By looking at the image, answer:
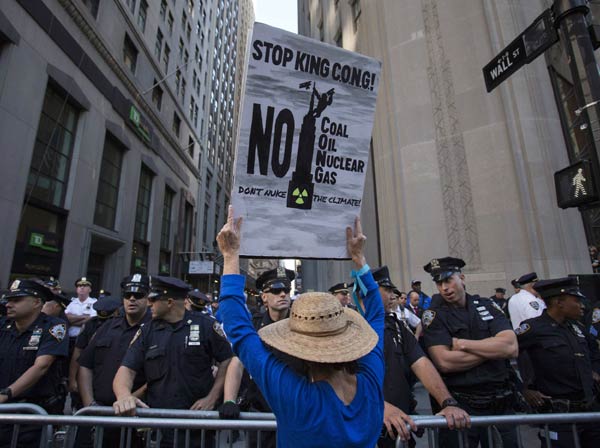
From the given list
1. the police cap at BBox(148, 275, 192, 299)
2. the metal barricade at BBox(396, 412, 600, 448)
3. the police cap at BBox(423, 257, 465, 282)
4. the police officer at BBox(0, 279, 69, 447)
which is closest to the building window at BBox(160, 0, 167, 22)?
the police officer at BBox(0, 279, 69, 447)

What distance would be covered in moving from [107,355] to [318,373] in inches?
140

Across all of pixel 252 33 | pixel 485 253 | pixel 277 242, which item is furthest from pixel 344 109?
pixel 485 253

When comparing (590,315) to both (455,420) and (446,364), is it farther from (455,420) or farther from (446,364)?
(455,420)

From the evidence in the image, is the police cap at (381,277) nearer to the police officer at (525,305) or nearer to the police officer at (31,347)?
the police officer at (31,347)

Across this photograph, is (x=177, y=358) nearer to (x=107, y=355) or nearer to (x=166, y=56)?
(x=107, y=355)

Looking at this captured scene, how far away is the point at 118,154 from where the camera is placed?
18312mm

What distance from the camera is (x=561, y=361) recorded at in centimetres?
344

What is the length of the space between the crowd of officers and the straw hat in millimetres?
1518

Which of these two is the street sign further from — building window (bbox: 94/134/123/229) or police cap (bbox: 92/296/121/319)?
building window (bbox: 94/134/123/229)

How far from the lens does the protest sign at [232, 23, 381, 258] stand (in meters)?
2.15

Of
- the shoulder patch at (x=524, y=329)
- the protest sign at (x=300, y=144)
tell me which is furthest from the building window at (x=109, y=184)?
the shoulder patch at (x=524, y=329)

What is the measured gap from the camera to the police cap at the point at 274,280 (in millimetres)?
4207

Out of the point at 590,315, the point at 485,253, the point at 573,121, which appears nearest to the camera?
the point at 590,315

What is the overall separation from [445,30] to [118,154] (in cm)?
1676
